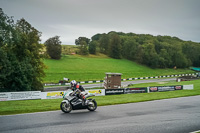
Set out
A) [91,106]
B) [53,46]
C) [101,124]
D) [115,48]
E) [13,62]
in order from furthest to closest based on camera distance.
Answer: [115,48], [53,46], [13,62], [91,106], [101,124]

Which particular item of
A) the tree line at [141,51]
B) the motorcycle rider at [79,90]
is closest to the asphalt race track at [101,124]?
the motorcycle rider at [79,90]

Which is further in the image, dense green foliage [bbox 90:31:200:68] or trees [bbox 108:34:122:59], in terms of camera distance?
trees [bbox 108:34:122:59]

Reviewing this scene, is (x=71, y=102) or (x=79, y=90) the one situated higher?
(x=79, y=90)

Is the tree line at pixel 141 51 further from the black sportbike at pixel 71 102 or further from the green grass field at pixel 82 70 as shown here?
the black sportbike at pixel 71 102

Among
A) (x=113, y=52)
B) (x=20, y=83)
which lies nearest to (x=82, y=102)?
(x=20, y=83)

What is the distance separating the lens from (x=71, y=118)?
11.6 meters

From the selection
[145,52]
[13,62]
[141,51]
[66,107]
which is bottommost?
[66,107]

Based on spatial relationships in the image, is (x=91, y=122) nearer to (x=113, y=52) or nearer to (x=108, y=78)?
(x=108, y=78)

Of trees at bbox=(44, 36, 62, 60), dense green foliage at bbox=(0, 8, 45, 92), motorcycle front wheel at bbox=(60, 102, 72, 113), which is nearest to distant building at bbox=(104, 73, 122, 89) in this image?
dense green foliage at bbox=(0, 8, 45, 92)

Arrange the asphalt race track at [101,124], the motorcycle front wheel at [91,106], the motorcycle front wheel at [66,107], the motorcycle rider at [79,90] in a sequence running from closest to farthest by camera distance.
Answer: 1. the asphalt race track at [101,124]
2. the motorcycle rider at [79,90]
3. the motorcycle front wheel at [66,107]
4. the motorcycle front wheel at [91,106]

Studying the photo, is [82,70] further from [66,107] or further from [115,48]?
[66,107]

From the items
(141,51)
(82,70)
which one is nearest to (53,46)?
(82,70)

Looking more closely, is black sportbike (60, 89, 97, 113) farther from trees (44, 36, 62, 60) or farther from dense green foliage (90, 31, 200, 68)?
dense green foliage (90, 31, 200, 68)

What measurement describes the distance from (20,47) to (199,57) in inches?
4167
